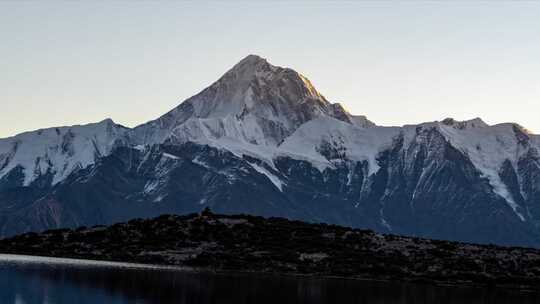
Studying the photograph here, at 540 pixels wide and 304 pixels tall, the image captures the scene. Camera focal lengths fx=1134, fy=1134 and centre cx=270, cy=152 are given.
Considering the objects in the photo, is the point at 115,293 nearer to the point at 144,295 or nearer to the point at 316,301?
the point at 144,295

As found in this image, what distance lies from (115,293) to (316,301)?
87.1 ft

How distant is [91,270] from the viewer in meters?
182

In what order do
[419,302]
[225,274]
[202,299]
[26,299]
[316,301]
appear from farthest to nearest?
[225,274] → [419,302] → [316,301] → [202,299] → [26,299]

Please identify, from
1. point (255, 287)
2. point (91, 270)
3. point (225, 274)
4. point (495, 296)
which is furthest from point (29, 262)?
point (495, 296)

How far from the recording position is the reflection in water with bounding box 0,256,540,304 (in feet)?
451

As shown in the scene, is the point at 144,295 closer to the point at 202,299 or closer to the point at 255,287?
the point at 202,299

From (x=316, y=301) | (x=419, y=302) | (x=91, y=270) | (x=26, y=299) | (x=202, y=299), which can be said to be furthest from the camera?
(x=91, y=270)

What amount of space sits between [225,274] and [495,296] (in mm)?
45520

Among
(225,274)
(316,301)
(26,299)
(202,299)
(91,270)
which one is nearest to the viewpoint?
(26,299)

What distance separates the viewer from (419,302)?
161 metres

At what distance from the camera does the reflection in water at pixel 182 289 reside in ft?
451

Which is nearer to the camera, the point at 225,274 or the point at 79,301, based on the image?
the point at 79,301

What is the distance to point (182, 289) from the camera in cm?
15262

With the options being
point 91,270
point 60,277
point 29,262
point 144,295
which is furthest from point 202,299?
point 29,262
